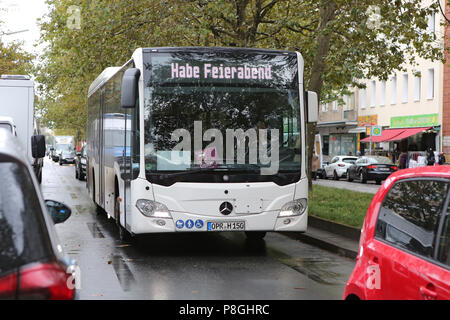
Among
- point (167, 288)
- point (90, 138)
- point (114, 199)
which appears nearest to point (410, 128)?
point (90, 138)

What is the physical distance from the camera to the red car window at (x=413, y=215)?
13.9ft

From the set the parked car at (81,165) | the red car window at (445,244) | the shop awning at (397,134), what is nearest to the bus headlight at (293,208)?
the red car window at (445,244)

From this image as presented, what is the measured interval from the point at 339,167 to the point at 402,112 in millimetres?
9201

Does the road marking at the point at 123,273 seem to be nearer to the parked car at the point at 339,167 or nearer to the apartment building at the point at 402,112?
the apartment building at the point at 402,112

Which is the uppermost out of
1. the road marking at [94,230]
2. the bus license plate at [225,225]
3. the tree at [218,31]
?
→ the tree at [218,31]

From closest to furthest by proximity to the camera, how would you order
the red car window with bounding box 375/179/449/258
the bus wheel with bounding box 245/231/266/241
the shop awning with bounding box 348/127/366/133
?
the red car window with bounding box 375/179/449/258 < the bus wheel with bounding box 245/231/266/241 < the shop awning with bounding box 348/127/366/133

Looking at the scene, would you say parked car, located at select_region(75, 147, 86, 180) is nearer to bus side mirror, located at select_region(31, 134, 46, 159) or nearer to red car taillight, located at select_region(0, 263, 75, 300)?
bus side mirror, located at select_region(31, 134, 46, 159)

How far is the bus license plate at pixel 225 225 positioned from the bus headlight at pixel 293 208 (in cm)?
61

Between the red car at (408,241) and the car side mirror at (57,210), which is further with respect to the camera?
the car side mirror at (57,210)

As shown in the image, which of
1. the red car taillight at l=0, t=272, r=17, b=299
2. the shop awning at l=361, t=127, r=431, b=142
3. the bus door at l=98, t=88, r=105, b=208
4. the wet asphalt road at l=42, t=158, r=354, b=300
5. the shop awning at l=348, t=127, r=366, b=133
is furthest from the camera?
the shop awning at l=348, t=127, r=366, b=133

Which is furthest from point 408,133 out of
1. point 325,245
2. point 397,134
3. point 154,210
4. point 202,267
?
point 202,267

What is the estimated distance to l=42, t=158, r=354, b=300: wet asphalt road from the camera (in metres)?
8.21

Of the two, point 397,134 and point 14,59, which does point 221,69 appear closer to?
point 14,59

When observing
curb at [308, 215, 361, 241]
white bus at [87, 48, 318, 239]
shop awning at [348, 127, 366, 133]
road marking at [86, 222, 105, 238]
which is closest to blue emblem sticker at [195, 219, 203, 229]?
white bus at [87, 48, 318, 239]
